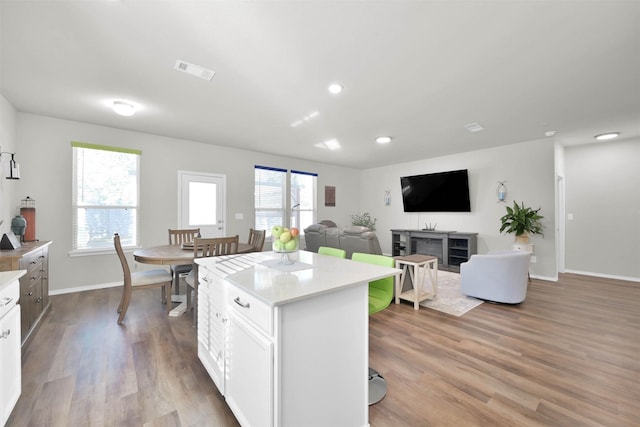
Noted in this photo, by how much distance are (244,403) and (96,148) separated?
4.51 m

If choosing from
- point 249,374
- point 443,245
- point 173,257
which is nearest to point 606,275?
point 443,245

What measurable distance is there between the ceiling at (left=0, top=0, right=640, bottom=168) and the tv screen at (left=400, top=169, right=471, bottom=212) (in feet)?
6.16

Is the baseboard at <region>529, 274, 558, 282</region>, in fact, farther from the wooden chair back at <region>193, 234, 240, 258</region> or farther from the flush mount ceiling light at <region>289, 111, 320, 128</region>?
the wooden chair back at <region>193, 234, 240, 258</region>

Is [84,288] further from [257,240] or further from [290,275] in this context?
[290,275]

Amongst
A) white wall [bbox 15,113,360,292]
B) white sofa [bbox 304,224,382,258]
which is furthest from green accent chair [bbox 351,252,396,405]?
white wall [bbox 15,113,360,292]

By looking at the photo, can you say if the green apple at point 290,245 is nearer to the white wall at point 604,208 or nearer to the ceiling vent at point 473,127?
the ceiling vent at point 473,127

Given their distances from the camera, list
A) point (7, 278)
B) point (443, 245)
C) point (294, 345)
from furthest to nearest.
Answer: point (443, 245)
point (7, 278)
point (294, 345)

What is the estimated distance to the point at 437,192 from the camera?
6.22 m

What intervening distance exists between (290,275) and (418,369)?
1.38 m

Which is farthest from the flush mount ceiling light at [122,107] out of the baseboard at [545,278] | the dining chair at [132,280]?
the baseboard at [545,278]

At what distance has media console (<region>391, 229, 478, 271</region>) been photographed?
18.1ft

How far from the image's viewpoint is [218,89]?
2852 millimetres

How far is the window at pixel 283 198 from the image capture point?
5.99m

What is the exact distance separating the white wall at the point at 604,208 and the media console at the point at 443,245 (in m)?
1.95
